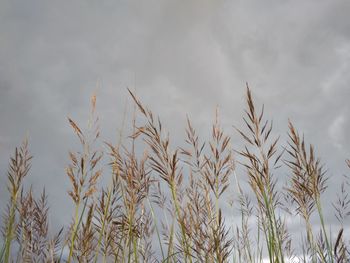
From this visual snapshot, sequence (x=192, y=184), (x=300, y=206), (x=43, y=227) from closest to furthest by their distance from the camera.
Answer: (x=192, y=184) < (x=300, y=206) < (x=43, y=227)

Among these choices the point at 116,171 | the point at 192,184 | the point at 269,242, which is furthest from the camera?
the point at 192,184

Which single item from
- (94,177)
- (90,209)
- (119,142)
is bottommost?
(90,209)

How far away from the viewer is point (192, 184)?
299 centimetres

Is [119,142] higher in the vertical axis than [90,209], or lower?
higher

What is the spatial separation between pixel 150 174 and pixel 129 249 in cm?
49

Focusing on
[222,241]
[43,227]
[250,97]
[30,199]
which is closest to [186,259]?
[222,241]

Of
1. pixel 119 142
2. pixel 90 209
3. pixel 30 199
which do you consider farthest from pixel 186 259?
pixel 30 199

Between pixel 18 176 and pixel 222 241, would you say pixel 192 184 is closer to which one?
pixel 222 241

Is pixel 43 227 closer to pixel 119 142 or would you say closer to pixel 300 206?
pixel 119 142

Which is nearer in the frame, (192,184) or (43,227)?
(192,184)

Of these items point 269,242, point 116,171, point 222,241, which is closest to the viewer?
point 269,242

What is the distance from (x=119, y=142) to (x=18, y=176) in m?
0.89

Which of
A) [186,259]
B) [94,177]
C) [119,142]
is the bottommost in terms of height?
[186,259]

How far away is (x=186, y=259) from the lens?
7.16ft
